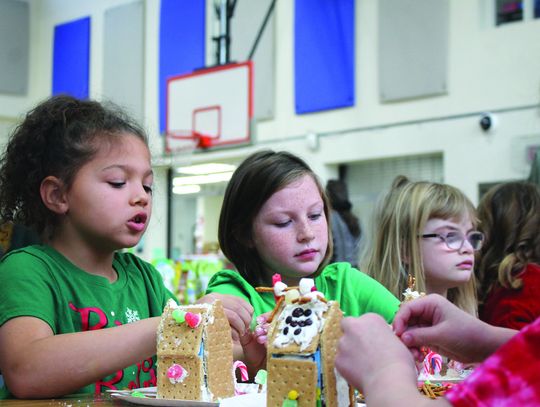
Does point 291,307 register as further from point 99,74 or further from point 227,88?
point 99,74

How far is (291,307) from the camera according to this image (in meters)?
1.03

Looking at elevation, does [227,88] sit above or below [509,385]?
above

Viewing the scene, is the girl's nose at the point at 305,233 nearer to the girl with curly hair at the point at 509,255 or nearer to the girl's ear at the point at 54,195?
the girl's ear at the point at 54,195

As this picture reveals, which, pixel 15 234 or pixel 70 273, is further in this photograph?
pixel 15 234

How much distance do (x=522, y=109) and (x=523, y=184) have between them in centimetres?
412

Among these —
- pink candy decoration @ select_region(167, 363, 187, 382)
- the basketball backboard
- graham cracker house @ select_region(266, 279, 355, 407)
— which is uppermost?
the basketball backboard

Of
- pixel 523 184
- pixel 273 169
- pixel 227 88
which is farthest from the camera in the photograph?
pixel 227 88

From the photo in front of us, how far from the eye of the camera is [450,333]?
3.20 ft

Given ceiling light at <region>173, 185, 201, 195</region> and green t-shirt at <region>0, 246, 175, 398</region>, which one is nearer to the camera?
green t-shirt at <region>0, 246, 175, 398</region>

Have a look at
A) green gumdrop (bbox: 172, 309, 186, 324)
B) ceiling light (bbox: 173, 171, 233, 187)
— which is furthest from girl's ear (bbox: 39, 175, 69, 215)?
ceiling light (bbox: 173, 171, 233, 187)

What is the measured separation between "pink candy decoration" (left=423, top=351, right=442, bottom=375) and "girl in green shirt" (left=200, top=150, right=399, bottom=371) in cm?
21

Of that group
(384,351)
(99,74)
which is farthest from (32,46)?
→ (384,351)

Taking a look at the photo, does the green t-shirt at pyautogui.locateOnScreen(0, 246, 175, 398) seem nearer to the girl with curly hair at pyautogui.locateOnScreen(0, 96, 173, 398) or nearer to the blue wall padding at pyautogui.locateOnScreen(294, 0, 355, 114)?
the girl with curly hair at pyautogui.locateOnScreen(0, 96, 173, 398)

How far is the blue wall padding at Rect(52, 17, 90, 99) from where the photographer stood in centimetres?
1112
